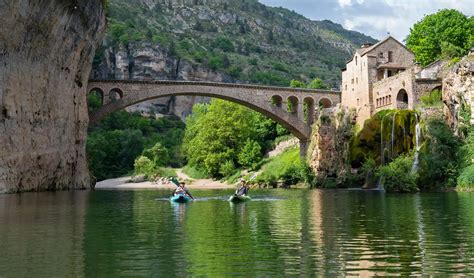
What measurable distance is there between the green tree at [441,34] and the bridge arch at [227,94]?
11.6 m

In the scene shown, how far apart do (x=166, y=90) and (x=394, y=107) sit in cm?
2368

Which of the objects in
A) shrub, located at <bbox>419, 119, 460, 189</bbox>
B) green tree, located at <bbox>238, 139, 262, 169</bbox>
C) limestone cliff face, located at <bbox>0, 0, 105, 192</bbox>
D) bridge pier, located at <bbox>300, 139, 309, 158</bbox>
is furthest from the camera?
green tree, located at <bbox>238, 139, 262, 169</bbox>

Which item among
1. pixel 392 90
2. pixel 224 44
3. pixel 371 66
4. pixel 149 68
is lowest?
pixel 392 90

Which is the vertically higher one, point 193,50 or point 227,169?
point 193,50

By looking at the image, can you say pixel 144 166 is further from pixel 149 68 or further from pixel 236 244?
pixel 236 244

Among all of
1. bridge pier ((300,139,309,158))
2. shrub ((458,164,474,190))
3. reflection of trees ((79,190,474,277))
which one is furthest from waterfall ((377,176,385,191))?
reflection of trees ((79,190,474,277))

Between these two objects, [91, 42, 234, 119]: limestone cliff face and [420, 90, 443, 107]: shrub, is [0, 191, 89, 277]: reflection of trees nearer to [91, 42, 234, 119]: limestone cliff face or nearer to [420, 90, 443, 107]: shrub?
[420, 90, 443, 107]: shrub

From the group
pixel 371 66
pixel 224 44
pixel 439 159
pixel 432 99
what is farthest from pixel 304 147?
pixel 224 44

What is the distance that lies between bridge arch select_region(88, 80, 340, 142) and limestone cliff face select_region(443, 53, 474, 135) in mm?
21569

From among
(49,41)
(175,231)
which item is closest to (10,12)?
(49,41)

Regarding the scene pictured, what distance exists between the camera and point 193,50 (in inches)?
6043

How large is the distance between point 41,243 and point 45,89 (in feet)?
99.4

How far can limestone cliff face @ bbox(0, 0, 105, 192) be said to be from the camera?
36.4m

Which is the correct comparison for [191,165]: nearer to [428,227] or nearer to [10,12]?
[10,12]
